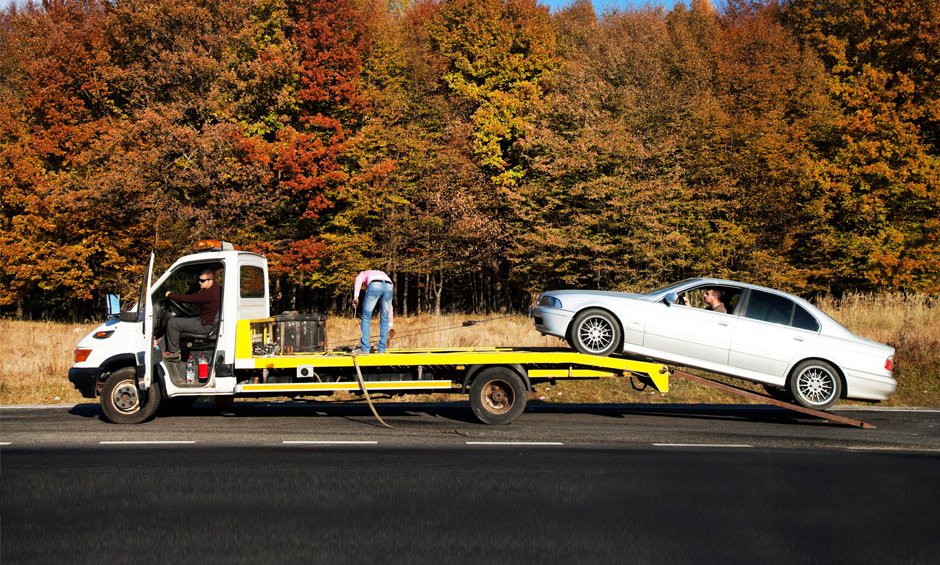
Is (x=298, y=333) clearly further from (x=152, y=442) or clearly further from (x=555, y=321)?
(x=555, y=321)

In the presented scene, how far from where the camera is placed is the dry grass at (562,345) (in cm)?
1681

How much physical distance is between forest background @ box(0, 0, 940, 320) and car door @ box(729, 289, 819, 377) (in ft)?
79.6

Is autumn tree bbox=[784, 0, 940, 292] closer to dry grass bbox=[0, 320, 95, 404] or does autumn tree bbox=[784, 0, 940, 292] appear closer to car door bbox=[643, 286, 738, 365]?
car door bbox=[643, 286, 738, 365]

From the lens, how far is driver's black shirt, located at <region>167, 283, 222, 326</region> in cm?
1180

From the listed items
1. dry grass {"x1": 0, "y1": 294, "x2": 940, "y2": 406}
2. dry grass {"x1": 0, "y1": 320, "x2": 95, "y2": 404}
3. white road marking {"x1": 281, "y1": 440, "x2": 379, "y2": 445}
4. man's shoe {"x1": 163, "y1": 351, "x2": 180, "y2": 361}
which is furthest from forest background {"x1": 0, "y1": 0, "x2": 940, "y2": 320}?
white road marking {"x1": 281, "y1": 440, "x2": 379, "y2": 445}

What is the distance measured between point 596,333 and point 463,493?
5.36 meters

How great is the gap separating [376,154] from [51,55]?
48.1 feet

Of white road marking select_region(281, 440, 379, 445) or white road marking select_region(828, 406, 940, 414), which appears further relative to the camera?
white road marking select_region(828, 406, 940, 414)

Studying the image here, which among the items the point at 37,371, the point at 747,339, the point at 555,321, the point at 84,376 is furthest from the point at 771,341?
the point at 37,371

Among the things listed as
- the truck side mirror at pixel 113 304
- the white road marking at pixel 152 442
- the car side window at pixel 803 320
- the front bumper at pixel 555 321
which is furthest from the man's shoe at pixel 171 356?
the car side window at pixel 803 320

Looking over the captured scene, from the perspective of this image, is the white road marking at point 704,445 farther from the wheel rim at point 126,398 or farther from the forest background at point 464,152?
the forest background at point 464,152

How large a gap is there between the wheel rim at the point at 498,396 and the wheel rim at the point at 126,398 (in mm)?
4519

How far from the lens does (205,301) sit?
1183 cm

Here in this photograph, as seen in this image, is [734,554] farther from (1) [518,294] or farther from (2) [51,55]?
(1) [518,294]
